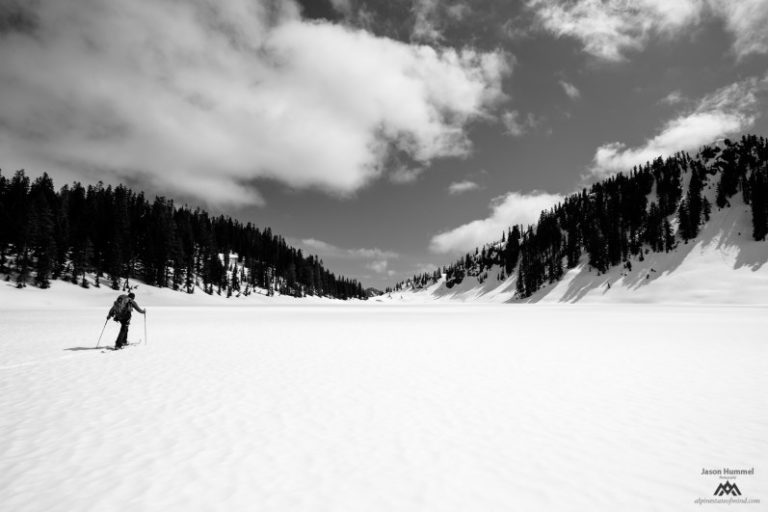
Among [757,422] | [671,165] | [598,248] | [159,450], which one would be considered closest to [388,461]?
[159,450]

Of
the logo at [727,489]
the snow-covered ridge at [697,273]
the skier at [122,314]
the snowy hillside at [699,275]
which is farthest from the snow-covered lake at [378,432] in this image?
the snow-covered ridge at [697,273]

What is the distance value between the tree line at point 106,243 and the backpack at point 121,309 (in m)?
62.2

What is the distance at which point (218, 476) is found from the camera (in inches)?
195

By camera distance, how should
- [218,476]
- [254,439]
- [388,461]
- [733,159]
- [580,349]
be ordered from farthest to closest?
1. [733,159]
2. [580,349]
3. [254,439]
4. [388,461]
5. [218,476]

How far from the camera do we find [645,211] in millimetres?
120562

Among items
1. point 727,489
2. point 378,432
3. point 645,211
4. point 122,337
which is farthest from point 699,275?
point 122,337

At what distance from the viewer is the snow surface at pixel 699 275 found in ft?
255

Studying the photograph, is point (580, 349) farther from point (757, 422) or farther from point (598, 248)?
point (598, 248)

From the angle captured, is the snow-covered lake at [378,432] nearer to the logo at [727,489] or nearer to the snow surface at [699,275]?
the logo at [727,489]

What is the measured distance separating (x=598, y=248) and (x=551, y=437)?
434 feet

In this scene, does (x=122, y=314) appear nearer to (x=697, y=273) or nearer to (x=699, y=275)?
(x=699, y=275)

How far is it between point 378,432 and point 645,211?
14963cm

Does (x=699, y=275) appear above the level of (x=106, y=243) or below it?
below

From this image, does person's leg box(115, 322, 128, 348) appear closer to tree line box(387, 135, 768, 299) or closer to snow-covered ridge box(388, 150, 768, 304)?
snow-covered ridge box(388, 150, 768, 304)
